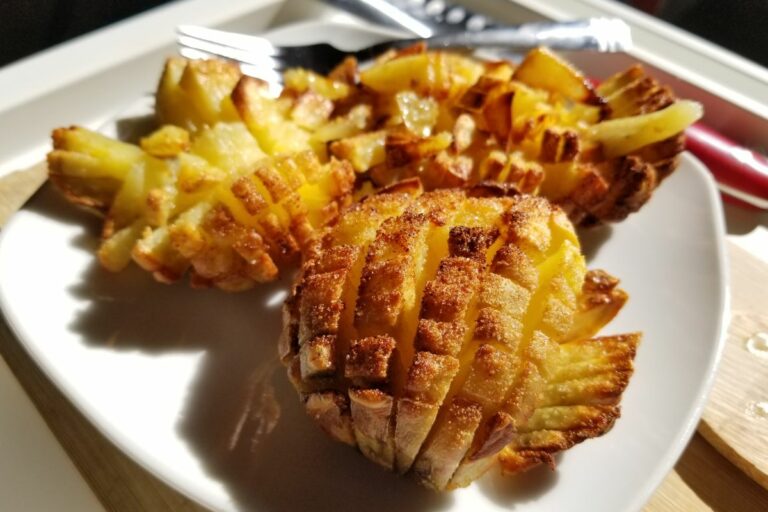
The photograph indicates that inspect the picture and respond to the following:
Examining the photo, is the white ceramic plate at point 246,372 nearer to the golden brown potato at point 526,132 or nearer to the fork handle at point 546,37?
the golden brown potato at point 526,132

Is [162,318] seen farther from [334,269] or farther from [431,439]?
[431,439]

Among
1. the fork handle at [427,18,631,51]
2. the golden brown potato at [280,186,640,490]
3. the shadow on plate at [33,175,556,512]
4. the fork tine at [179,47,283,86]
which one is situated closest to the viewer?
the golden brown potato at [280,186,640,490]

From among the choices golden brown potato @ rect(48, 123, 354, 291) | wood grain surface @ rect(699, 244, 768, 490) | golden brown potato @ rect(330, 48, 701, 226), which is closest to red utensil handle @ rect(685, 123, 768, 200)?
wood grain surface @ rect(699, 244, 768, 490)

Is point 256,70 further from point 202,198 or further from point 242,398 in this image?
point 242,398

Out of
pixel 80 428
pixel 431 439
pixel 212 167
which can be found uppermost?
pixel 212 167

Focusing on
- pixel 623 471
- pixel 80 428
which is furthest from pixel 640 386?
pixel 80 428

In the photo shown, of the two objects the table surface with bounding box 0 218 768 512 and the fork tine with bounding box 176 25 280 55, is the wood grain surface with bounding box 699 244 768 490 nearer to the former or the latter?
the table surface with bounding box 0 218 768 512
